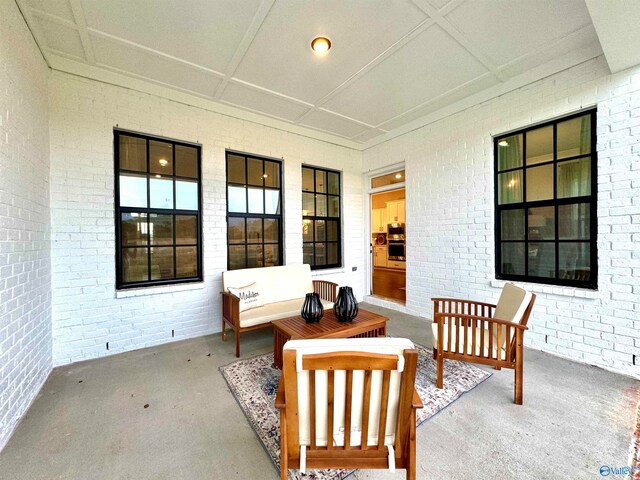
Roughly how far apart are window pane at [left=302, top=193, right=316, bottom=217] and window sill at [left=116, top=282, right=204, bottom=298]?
6.69 feet

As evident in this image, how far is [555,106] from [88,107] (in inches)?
198

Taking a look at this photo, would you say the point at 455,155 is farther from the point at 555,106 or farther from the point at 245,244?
the point at 245,244

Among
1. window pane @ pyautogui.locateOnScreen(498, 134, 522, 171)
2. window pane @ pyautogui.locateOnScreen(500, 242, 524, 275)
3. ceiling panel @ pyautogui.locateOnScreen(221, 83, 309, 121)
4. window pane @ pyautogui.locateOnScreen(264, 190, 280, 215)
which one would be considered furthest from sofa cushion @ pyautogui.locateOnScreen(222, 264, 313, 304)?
window pane @ pyautogui.locateOnScreen(498, 134, 522, 171)

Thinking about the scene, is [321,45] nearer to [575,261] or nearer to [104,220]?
[104,220]

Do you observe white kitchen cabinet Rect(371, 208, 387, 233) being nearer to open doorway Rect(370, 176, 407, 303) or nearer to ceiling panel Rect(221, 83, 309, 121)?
open doorway Rect(370, 176, 407, 303)

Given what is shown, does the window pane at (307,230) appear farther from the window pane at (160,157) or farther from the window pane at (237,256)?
the window pane at (160,157)

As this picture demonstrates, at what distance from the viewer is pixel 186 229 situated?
11.1 feet

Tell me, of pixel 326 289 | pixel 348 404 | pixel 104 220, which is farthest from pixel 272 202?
pixel 348 404

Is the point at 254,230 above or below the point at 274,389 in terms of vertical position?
above

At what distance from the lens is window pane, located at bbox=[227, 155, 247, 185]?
371cm

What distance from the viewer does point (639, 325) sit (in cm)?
231

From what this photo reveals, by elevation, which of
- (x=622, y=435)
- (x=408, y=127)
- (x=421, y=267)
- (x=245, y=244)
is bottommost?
(x=622, y=435)

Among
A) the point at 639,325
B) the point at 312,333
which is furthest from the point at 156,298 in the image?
the point at 639,325

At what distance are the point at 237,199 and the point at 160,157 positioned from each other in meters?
1.07
